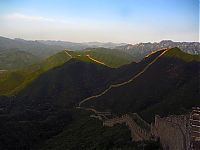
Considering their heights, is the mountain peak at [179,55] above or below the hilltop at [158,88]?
above

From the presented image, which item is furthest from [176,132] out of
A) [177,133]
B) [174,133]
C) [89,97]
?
[89,97]

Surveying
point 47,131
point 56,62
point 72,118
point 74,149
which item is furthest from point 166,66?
point 56,62

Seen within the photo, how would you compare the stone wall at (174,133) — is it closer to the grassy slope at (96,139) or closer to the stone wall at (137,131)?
the grassy slope at (96,139)

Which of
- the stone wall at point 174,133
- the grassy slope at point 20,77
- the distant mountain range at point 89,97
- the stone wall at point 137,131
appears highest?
the stone wall at point 174,133

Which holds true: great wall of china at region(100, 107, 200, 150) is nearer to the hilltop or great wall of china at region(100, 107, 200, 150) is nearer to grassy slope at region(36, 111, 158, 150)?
grassy slope at region(36, 111, 158, 150)

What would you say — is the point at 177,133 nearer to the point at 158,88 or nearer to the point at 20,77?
the point at 158,88

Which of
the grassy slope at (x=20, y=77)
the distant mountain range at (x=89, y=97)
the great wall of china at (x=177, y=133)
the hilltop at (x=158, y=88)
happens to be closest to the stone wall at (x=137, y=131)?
the great wall of china at (x=177, y=133)

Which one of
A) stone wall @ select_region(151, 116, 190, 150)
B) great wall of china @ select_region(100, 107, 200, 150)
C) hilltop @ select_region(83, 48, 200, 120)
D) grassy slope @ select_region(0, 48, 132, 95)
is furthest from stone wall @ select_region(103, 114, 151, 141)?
grassy slope @ select_region(0, 48, 132, 95)

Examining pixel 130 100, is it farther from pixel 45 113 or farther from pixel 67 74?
pixel 67 74

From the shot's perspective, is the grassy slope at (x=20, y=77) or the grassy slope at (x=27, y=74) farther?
the grassy slope at (x=20, y=77)

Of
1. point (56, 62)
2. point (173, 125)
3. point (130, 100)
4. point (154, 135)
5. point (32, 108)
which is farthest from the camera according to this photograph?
point (56, 62)

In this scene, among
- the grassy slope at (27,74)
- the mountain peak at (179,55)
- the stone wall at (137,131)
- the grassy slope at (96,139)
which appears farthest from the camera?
the grassy slope at (27,74)
